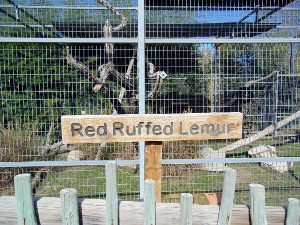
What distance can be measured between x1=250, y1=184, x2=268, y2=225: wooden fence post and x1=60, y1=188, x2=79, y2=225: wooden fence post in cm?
71

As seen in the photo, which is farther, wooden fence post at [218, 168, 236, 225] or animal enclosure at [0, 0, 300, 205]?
animal enclosure at [0, 0, 300, 205]

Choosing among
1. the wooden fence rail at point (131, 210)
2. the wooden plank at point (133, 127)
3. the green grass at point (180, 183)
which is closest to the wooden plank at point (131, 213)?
the wooden fence rail at point (131, 210)

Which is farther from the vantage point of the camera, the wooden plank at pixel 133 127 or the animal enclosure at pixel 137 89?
the animal enclosure at pixel 137 89

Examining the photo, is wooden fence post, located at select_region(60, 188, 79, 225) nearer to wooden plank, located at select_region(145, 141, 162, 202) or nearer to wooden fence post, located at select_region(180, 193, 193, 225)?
wooden fence post, located at select_region(180, 193, 193, 225)

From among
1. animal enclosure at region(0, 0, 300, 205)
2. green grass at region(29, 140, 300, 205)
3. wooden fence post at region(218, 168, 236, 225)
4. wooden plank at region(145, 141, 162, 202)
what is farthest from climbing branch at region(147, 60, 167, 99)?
wooden fence post at region(218, 168, 236, 225)

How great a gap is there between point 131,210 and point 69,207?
10.0 inches

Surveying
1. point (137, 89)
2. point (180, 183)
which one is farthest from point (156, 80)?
point (180, 183)

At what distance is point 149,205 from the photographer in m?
1.41

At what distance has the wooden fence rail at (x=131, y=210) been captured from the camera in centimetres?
141

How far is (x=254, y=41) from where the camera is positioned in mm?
3947

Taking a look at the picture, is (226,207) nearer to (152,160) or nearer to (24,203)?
Result: (152,160)

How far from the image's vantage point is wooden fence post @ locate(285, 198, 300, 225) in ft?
4.67

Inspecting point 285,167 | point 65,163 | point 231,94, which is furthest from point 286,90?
point 65,163

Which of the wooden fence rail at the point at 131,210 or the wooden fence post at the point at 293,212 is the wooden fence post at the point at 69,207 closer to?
the wooden fence rail at the point at 131,210
